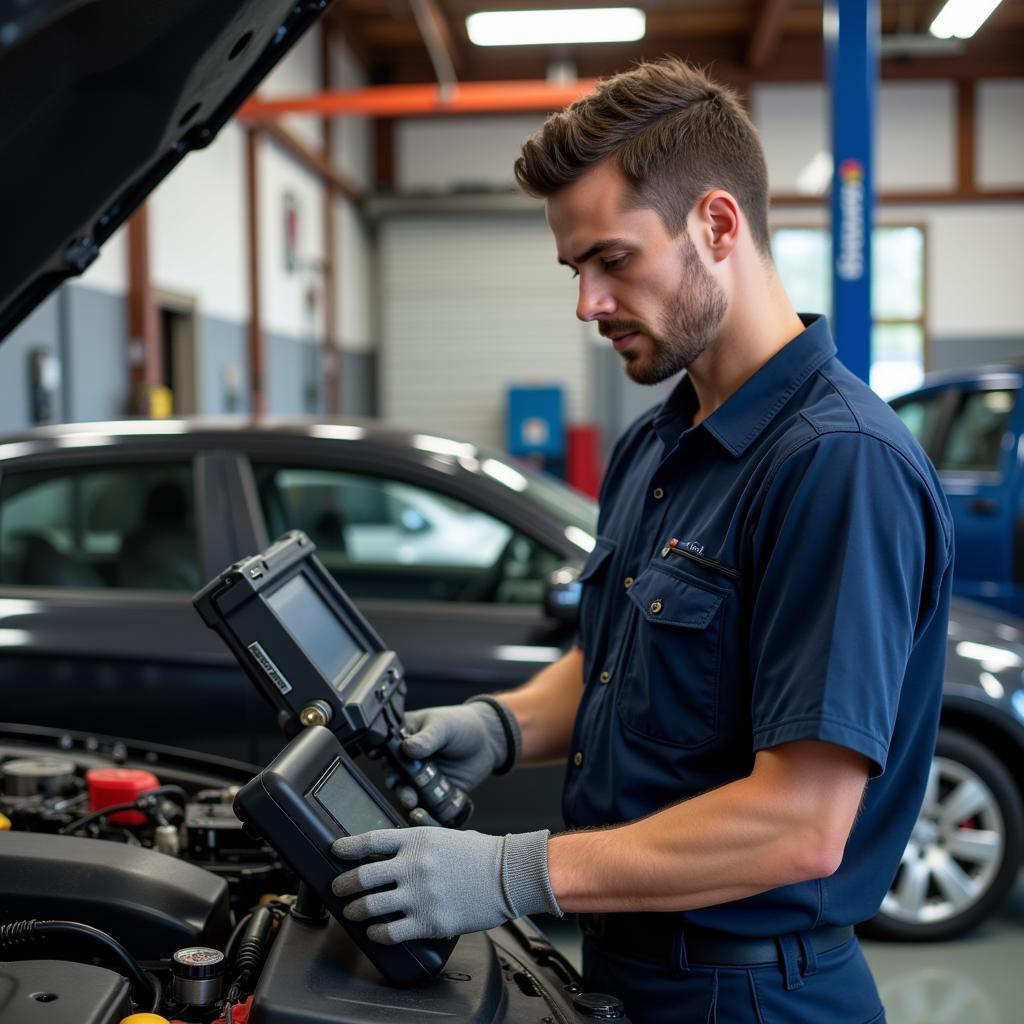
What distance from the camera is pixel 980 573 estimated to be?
17.1 feet

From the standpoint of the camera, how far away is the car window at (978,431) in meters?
5.41

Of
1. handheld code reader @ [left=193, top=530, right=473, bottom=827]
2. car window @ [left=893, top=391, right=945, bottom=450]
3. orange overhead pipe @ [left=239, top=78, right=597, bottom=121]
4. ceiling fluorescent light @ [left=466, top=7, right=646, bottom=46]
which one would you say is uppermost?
ceiling fluorescent light @ [left=466, top=7, right=646, bottom=46]

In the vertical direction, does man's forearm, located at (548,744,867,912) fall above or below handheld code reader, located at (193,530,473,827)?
below

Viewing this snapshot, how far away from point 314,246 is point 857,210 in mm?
9358

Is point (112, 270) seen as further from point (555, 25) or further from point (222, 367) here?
point (555, 25)

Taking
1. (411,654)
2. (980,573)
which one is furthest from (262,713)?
(980,573)

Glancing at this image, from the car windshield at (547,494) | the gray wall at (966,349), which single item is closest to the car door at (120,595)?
the car windshield at (547,494)

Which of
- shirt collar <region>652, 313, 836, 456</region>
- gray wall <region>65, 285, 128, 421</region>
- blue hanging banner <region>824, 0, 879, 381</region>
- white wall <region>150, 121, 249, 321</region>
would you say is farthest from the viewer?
white wall <region>150, 121, 249, 321</region>

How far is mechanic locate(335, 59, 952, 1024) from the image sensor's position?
3.75ft

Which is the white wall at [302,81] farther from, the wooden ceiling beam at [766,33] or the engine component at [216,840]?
the engine component at [216,840]

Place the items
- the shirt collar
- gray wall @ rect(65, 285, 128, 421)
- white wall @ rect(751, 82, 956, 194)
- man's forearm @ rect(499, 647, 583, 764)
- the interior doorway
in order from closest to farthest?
1. the shirt collar
2. man's forearm @ rect(499, 647, 583, 764)
3. gray wall @ rect(65, 285, 128, 421)
4. the interior doorway
5. white wall @ rect(751, 82, 956, 194)

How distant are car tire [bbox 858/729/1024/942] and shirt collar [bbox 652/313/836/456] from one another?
218 cm

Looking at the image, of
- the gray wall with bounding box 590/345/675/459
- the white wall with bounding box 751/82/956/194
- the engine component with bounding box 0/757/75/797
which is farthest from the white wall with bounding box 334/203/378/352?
the engine component with bounding box 0/757/75/797

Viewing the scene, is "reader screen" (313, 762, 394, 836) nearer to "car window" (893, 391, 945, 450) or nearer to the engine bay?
the engine bay
